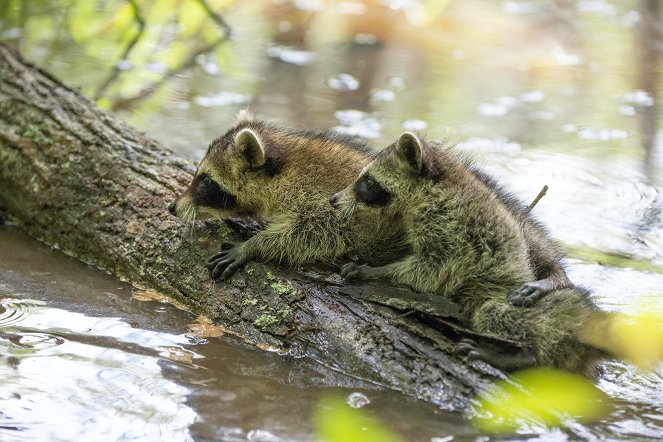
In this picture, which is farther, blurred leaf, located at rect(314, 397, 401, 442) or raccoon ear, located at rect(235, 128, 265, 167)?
raccoon ear, located at rect(235, 128, 265, 167)

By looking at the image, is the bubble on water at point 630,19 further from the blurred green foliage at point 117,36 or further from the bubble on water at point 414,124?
the blurred green foliage at point 117,36

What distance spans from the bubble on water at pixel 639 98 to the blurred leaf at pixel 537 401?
274 inches

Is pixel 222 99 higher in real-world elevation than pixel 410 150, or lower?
higher

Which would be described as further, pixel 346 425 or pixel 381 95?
pixel 381 95

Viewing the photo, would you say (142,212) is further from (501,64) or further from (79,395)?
(501,64)

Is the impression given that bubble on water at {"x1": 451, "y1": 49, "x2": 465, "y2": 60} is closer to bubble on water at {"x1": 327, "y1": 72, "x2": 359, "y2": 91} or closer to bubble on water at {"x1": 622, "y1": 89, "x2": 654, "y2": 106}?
bubble on water at {"x1": 327, "y1": 72, "x2": 359, "y2": 91}

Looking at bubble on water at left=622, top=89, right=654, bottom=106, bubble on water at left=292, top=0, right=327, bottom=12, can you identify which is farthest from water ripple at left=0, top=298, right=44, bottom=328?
bubble on water at left=292, top=0, right=327, bottom=12

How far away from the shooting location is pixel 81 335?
195 inches

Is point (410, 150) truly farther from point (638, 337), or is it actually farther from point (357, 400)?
point (638, 337)

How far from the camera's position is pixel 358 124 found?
949cm

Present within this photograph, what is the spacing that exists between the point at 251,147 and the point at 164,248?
2.85 ft

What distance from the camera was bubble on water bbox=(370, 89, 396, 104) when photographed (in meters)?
10.4

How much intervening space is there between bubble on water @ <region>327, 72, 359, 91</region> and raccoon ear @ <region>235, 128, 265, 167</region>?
5501 mm

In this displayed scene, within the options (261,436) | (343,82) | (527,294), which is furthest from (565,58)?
(261,436)
